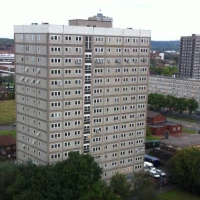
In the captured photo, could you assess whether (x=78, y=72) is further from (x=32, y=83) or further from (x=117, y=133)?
(x=117, y=133)

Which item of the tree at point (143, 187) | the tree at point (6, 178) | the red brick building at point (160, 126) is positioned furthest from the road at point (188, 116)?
the tree at point (6, 178)

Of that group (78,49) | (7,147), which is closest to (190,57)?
(7,147)

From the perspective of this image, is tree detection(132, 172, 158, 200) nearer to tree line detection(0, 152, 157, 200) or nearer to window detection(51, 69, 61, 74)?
tree line detection(0, 152, 157, 200)

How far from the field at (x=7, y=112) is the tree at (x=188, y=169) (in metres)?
48.5

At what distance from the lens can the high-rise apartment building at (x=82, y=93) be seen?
40.7 m

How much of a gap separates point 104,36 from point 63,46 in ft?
21.1

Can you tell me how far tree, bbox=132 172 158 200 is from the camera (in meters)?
40.2

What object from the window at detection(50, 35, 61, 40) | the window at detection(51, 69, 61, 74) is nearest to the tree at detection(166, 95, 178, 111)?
the window at detection(51, 69, 61, 74)

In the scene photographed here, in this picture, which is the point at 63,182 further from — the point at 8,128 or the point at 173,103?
the point at 173,103

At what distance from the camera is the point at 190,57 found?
472 feet

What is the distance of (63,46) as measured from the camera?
40438mm

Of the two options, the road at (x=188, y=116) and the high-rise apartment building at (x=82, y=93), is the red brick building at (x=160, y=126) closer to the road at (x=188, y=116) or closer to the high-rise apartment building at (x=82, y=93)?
the road at (x=188, y=116)

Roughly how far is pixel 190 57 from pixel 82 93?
110m

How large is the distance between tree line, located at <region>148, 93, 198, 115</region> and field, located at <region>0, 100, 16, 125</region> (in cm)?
4099
